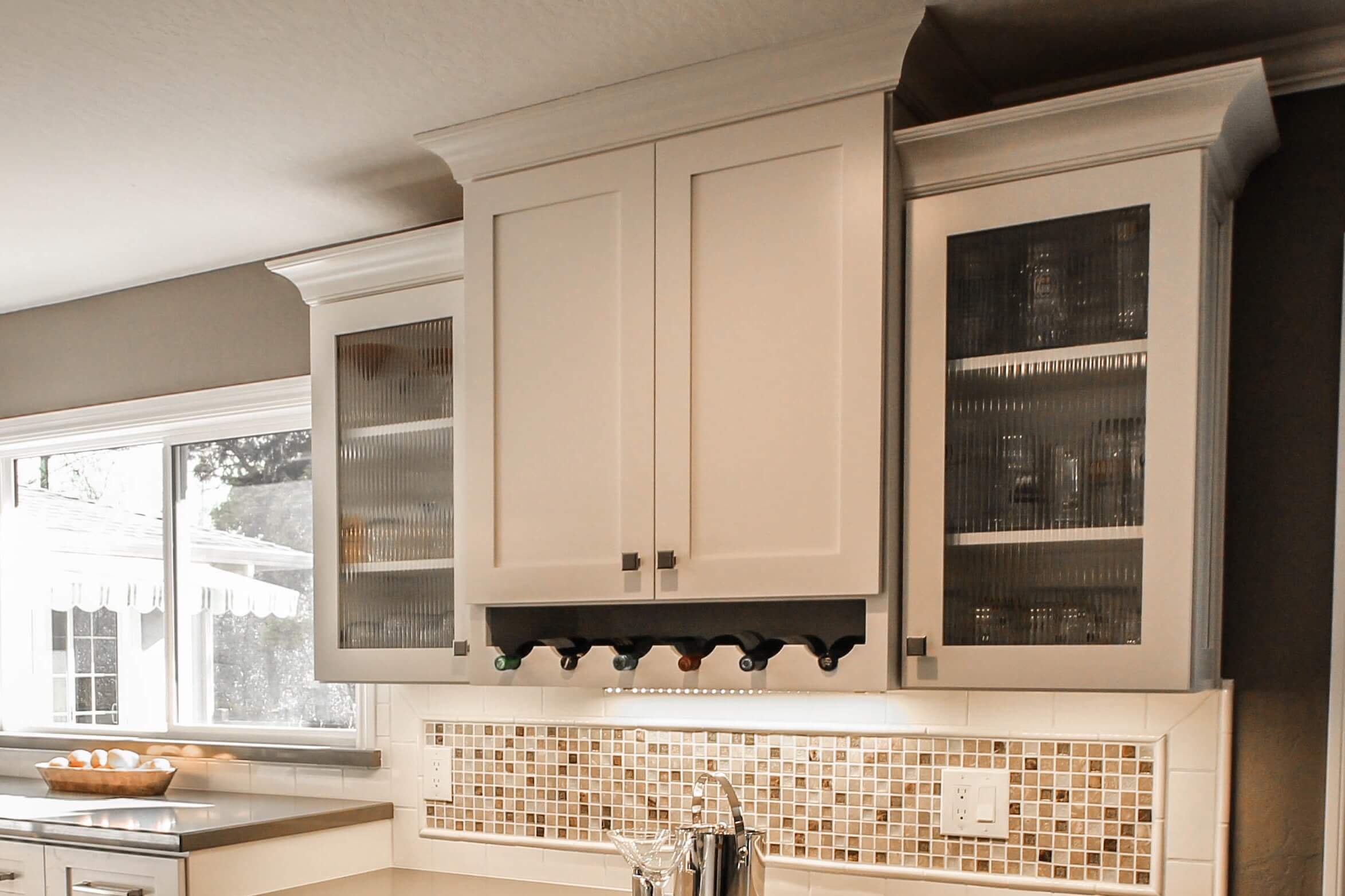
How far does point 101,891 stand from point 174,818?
0.77ft

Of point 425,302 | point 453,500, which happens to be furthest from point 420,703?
point 425,302

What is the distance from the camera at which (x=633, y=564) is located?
2.24 metres

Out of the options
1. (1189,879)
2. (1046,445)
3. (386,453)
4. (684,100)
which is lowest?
(1189,879)

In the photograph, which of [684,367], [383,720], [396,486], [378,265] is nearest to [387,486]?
[396,486]

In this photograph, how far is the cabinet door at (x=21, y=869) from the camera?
9.08 feet

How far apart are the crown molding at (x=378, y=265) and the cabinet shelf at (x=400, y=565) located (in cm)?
59

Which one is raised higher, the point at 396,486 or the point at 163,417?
the point at 163,417

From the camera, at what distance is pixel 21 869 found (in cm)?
280

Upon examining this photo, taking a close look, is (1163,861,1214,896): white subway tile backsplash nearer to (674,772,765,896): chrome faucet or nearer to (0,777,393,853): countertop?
(674,772,765,896): chrome faucet

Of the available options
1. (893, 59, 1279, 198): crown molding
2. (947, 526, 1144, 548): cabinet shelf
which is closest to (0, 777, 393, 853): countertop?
(947, 526, 1144, 548): cabinet shelf

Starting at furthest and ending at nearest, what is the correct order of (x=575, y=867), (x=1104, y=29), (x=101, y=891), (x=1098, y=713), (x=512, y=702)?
(x=512, y=702)
(x=575, y=867)
(x=101, y=891)
(x=1098, y=713)
(x=1104, y=29)

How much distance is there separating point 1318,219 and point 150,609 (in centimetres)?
313

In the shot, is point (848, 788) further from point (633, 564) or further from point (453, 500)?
point (453, 500)

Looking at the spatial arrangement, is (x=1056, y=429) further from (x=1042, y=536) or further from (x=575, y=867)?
(x=575, y=867)
